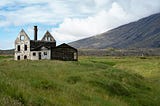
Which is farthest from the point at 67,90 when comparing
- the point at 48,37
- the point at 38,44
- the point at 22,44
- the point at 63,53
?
the point at 48,37

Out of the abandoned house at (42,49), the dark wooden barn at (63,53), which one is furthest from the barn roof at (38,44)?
the dark wooden barn at (63,53)

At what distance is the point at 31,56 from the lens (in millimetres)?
80500

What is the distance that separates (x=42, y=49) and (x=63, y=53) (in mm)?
5290

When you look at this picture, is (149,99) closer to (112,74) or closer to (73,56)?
(112,74)

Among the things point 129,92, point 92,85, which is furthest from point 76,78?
point 129,92

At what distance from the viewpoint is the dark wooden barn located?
252ft

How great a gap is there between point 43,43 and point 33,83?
65.3m

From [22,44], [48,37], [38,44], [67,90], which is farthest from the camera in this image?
[48,37]

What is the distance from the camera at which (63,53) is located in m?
78.1

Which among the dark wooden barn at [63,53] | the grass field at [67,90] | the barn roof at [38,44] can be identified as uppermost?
Result: the barn roof at [38,44]

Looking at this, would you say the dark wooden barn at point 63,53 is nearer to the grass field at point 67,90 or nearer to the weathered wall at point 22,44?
the weathered wall at point 22,44

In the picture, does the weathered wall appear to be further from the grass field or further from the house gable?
the grass field

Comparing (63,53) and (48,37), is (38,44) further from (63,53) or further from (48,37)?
(63,53)

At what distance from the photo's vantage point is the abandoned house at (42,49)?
76875 millimetres
